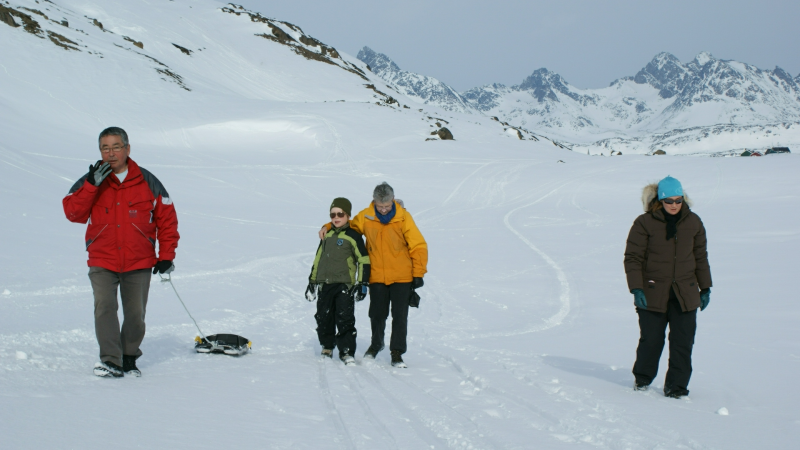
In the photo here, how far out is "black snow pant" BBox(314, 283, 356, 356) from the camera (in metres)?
5.89

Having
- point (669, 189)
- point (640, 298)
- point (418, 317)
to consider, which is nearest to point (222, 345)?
point (418, 317)

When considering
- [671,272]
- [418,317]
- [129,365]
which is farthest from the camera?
[418,317]

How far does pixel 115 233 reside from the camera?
14.6 feet

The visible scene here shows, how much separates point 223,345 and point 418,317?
3501mm

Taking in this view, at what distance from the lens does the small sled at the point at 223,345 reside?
578cm

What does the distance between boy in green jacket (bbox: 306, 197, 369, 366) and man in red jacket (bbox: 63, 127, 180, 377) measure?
165 centimetres

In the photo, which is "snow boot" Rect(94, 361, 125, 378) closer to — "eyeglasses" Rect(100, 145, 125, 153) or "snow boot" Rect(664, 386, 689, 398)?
"eyeglasses" Rect(100, 145, 125, 153)

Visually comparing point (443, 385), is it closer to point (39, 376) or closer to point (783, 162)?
point (39, 376)

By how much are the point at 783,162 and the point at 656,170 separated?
18.9 feet

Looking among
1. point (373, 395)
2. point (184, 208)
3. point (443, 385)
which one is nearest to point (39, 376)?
point (373, 395)

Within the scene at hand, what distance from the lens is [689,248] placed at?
4.85 metres

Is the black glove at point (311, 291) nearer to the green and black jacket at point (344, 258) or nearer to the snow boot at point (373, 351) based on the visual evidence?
the green and black jacket at point (344, 258)

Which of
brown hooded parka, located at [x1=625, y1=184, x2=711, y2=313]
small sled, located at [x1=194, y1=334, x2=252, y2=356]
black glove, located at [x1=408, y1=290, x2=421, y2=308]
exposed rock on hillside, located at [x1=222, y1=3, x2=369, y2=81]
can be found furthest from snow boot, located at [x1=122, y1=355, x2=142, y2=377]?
exposed rock on hillside, located at [x1=222, y1=3, x2=369, y2=81]

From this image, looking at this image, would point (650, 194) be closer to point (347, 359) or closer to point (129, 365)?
point (347, 359)
